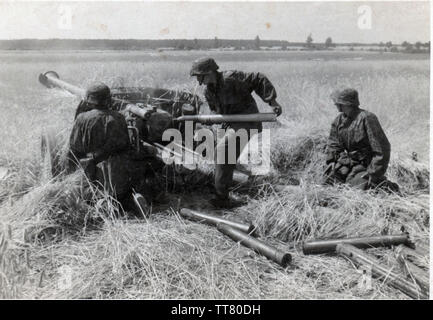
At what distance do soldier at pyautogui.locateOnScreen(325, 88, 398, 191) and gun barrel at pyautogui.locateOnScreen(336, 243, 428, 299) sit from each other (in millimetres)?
1454

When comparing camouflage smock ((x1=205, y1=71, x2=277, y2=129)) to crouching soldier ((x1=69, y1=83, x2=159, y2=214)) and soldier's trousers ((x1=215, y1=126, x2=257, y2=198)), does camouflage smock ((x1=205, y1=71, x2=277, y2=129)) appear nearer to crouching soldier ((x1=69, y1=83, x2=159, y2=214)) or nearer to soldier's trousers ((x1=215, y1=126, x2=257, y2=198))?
soldier's trousers ((x1=215, y1=126, x2=257, y2=198))

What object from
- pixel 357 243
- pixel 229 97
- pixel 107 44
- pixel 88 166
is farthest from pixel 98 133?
pixel 107 44

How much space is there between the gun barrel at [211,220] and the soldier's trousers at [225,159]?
0.66m

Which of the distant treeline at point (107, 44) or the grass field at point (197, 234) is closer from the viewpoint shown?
the grass field at point (197, 234)

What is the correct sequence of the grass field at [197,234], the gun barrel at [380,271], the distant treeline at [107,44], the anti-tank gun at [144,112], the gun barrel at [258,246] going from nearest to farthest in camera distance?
the gun barrel at [380,271] < the grass field at [197,234] < the gun barrel at [258,246] < the anti-tank gun at [144,112] < the distant treeline at [107,44]

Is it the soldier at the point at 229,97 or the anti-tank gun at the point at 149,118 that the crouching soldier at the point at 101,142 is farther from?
the soldier at the point at 229,97

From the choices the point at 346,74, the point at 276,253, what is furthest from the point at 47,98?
the point at 346,74

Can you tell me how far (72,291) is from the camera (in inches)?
138

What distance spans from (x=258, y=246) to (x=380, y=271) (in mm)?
1160

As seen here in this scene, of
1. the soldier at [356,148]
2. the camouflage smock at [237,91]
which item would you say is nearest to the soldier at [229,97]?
the camouflage smock at [237,91]

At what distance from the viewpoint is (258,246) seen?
421 centimetres

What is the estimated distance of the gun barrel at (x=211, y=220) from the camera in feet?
15.1

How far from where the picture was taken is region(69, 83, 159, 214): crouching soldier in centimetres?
500
